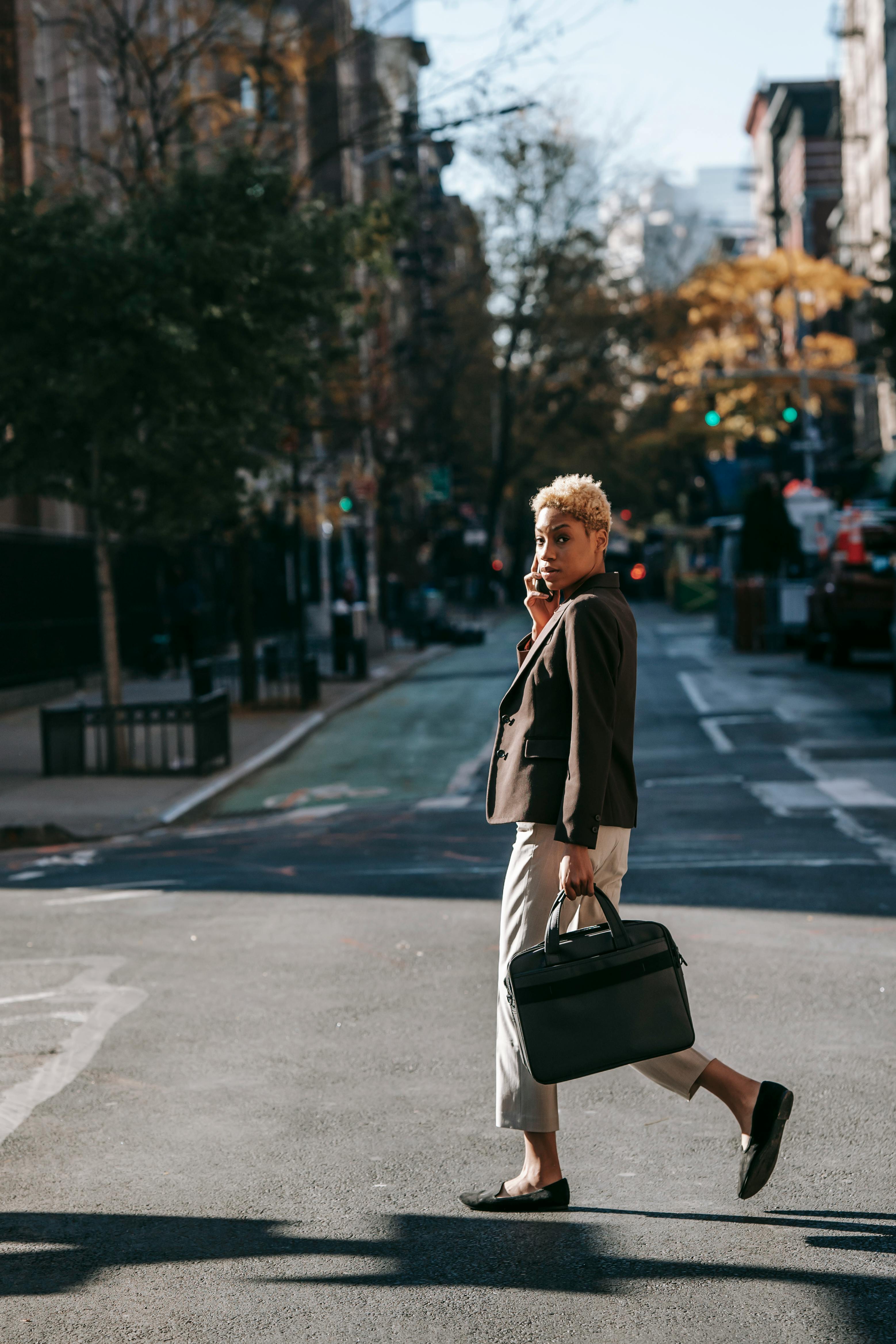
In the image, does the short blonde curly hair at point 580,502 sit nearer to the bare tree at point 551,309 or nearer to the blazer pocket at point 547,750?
the blazer pocket at point 547,750

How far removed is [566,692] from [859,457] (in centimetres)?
6125

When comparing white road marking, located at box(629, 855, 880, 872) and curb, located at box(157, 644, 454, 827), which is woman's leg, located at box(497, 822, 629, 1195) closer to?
white road marking, located at box(629, 855, 880, 872)

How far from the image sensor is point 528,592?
467 cm

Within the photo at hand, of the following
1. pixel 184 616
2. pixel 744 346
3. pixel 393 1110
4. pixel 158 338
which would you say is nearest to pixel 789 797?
pixel 158 338

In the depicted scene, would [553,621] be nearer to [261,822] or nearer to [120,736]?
[261,822]

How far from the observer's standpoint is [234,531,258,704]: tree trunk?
23031 millimetres

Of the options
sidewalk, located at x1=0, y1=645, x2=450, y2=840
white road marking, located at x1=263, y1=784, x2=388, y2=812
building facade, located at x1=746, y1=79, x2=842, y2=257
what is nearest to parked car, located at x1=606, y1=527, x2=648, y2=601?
building facade, located at x1=746, y1=79, x2=842, y2=257

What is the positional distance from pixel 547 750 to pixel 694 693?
66.2 ft

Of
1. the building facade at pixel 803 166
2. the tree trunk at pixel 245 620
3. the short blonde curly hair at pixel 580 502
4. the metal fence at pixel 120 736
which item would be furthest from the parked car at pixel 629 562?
the short blonde curly hair at pixel 580 502

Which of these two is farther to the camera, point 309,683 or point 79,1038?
point 309,683

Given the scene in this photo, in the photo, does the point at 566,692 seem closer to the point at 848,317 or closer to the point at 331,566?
the point at 331,566

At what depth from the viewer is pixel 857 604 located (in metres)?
25.8

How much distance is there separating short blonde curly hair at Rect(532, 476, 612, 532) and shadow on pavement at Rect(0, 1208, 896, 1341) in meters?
1.79

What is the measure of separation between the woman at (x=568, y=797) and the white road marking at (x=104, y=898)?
207 inches
